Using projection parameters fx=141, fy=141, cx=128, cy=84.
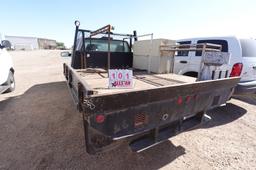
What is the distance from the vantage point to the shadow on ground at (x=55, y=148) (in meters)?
1.95

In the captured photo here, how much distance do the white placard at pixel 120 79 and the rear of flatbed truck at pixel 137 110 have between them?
75mm

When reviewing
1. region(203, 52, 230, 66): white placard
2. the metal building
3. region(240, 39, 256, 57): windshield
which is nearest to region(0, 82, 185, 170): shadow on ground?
region(203, 52, 230, 66): white placard

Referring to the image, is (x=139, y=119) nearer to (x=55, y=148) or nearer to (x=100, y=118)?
(x=100, y=118)

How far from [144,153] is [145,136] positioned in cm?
60

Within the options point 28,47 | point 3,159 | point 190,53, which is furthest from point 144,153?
point 28,47

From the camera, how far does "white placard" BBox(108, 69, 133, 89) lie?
1.66 m

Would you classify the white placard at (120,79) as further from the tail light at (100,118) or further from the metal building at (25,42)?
the metal building at (25,42)

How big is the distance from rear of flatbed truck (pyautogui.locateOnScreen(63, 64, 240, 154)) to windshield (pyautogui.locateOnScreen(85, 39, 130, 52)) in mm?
2683

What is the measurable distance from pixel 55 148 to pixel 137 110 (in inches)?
64.7

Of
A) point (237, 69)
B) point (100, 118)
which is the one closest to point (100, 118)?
point (100, 118)

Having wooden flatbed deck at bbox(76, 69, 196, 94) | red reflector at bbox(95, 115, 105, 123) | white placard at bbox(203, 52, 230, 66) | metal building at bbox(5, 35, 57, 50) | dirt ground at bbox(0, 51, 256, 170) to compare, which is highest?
metal building at bbox(5, 35, 57, 50)

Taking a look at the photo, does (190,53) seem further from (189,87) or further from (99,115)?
(99,115)

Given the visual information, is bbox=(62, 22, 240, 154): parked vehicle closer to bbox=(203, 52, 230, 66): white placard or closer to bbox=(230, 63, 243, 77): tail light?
bbox=(203, 52, 230, 66): white placard

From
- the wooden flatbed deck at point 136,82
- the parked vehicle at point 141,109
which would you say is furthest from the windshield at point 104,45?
the parked vehicle at point 141,109
